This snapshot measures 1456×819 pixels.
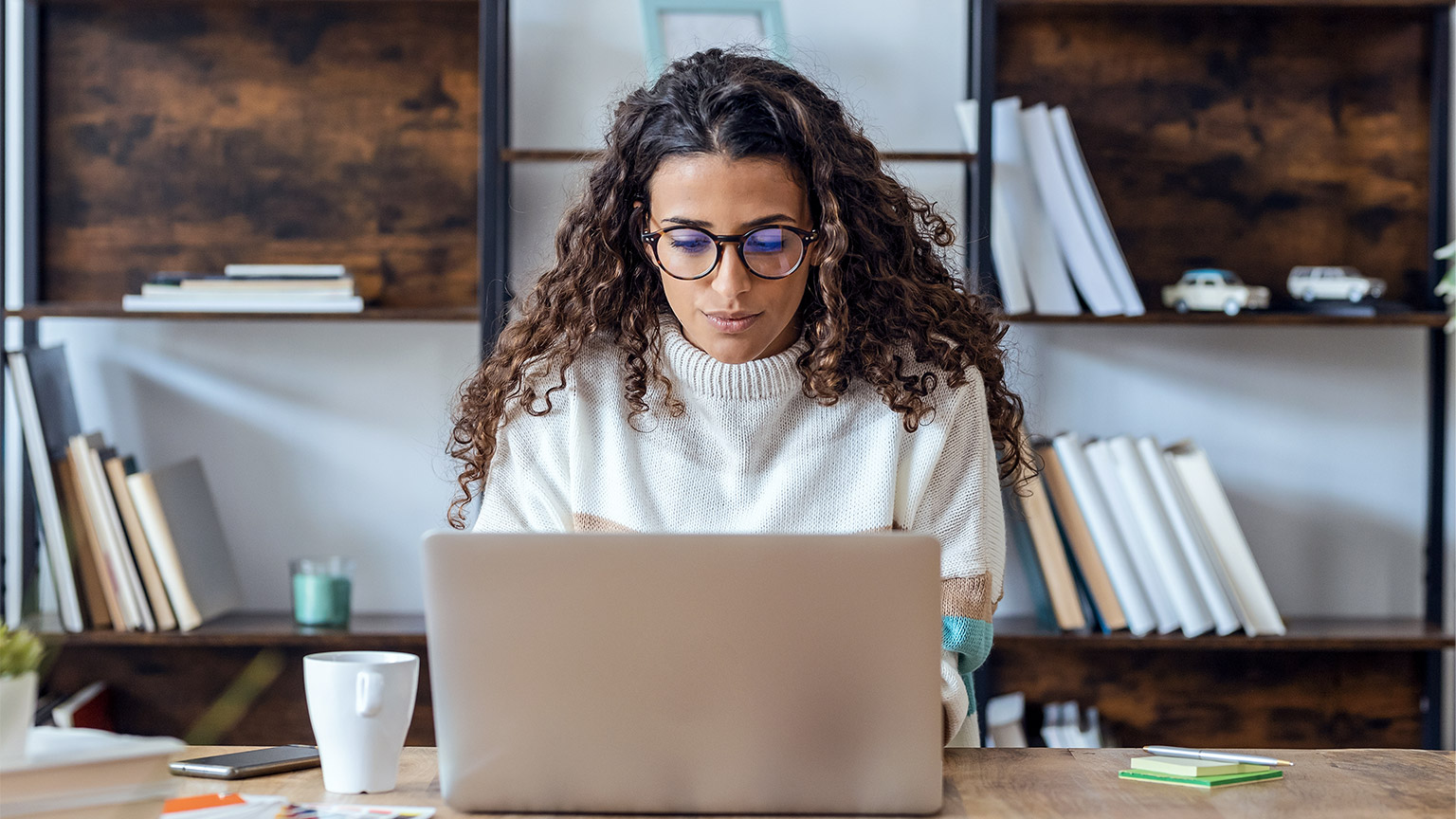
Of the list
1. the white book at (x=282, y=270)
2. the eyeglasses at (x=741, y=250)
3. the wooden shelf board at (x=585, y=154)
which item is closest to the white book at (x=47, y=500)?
the white book at (x=282, y=270)

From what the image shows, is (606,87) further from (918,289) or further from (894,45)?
(918,289)

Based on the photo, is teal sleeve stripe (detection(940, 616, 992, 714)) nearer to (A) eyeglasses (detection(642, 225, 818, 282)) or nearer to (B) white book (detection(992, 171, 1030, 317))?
(A) eyeglasses (detection(642, 225, 818, 282))

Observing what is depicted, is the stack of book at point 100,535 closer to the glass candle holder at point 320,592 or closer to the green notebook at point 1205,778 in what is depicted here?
the glass candle holder at point 320,592

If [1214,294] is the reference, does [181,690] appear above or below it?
below

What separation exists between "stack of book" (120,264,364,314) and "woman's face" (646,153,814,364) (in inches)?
33.3

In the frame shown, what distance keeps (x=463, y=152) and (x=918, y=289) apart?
3.62 feet

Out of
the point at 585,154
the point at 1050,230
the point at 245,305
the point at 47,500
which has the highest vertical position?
the point at 585,154

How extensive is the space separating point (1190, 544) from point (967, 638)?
0.90 m

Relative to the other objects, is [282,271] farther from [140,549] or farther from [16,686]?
[16,686]

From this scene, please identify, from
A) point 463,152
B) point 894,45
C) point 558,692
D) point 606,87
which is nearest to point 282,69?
point 463,152

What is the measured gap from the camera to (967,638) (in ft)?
4.02

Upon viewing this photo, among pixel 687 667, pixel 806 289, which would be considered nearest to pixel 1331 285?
pixel 806 289

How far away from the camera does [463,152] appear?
2.23 metres

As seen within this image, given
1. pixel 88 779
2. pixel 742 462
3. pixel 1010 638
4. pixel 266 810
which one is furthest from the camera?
pixel 1010 638
